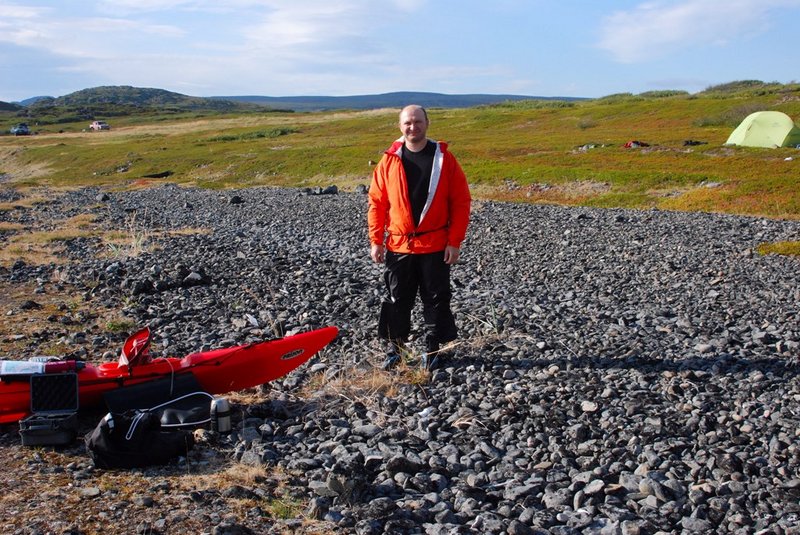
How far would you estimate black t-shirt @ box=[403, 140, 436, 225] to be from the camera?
6.89 m

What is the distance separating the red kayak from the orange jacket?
140 cm

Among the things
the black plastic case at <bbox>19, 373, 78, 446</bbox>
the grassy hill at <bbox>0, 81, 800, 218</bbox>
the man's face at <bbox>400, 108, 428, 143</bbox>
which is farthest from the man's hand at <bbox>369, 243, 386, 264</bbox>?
the grassy hill at <bbox>0, 81, 800, 218</bbox>

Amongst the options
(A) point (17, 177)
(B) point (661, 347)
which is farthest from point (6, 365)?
(A) point (17, 177)

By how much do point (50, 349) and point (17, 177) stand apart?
56.7m

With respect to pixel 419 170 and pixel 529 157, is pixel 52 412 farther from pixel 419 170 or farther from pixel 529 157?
pixel 529 157

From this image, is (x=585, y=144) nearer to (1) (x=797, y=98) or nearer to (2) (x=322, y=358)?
(1) (x=797, y=98)

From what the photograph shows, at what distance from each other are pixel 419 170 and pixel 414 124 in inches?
18.9

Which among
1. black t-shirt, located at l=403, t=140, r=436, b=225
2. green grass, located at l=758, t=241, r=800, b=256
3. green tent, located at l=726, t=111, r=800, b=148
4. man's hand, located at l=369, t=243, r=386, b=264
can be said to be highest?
green tent, located at l=726, t=111, r=800, b=148

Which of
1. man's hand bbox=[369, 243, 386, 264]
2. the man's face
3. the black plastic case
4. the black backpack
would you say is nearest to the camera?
the black backpack

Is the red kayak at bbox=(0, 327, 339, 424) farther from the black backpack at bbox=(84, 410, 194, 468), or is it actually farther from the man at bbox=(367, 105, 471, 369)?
the man at bbox=(367, 105, 471, 369)

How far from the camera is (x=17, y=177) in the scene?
58.2 metres

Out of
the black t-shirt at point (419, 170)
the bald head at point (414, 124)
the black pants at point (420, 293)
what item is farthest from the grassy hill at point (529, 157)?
the bald head at point (414, 124)

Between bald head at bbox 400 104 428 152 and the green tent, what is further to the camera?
the green tent

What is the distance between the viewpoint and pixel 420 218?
696cm
